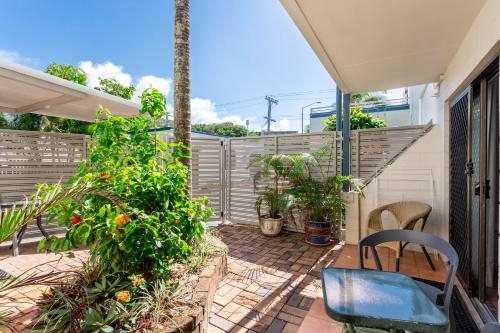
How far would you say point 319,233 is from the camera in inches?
155

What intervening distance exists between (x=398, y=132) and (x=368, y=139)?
1.45 ft

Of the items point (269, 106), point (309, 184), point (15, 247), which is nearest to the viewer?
point (15, 247)

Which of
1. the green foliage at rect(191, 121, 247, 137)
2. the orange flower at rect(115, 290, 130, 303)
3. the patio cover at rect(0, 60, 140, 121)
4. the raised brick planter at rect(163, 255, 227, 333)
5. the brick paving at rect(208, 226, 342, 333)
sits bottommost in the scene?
the brick paving at rect(208, 226, 342, 333)

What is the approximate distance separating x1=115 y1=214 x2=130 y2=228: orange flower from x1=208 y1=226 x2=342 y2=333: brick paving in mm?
1148

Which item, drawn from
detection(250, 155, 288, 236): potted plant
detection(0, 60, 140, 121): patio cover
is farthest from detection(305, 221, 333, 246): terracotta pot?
detection(0, 60, 140, 121): patio cover

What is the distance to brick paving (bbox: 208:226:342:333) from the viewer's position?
209cm

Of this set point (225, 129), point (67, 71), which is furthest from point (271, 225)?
point (225, 129)

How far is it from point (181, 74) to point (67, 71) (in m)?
8.07

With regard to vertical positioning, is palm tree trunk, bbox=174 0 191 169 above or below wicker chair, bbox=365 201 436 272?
above

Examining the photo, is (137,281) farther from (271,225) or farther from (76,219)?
(271,225)

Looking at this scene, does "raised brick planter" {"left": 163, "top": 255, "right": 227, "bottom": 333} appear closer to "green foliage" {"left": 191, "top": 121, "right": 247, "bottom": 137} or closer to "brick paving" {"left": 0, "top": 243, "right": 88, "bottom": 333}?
"brick paving" {"left": 0, "top": 243, "right": 88, "bottom": 333}

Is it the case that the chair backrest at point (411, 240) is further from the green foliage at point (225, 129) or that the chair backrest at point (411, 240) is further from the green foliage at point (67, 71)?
the green foliage at point (225, 129)

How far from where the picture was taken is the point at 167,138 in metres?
5.16

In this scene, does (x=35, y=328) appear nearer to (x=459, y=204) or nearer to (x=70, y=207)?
(x=70, y=207)
